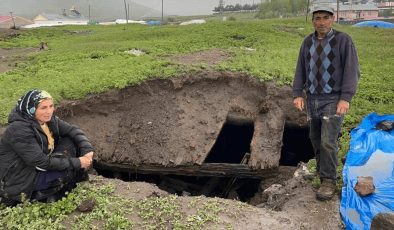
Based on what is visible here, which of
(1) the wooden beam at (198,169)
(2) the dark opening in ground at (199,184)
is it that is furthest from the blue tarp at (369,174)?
(2) the dark opening in ground at (199,184)

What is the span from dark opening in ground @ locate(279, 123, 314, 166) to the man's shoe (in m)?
4.97

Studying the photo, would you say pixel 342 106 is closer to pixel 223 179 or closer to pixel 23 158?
pixel 23 158

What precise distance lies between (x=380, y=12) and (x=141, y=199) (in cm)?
7491

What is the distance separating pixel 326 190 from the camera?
19.9 feet

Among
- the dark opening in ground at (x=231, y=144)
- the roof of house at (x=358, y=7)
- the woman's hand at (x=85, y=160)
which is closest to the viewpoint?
the woman's hand at (x=85, y=160)

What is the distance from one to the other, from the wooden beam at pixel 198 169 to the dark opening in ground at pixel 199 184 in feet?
1.01

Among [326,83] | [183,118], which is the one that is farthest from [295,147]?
[326,83]

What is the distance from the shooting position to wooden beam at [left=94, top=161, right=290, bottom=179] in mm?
9703

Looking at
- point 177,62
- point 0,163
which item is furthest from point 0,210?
point 177,62

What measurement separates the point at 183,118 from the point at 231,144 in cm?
247

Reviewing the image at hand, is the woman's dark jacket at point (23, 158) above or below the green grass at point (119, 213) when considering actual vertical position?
above

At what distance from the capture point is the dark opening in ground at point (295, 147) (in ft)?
36.8

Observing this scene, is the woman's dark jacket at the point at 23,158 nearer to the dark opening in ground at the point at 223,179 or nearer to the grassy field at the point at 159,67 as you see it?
the grassy field at the point at 159,67

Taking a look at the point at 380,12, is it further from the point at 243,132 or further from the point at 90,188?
the point at 90,188
